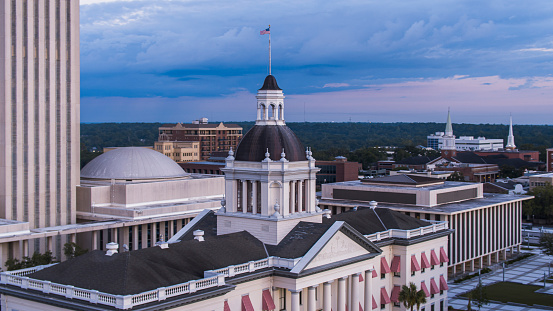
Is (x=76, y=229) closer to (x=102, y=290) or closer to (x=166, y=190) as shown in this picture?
(x=166, y=190)

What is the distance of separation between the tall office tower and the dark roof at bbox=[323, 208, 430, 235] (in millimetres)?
43253

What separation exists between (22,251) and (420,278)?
46378 millimetres

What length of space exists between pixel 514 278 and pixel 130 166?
187 ft

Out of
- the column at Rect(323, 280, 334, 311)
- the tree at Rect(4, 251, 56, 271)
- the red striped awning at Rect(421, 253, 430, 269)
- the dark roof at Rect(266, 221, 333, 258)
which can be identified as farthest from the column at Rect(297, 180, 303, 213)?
the tree at Rect(4, 251, 56, 271)

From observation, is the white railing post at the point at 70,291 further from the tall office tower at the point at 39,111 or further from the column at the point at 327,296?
the tall office tower at the point at 39,111

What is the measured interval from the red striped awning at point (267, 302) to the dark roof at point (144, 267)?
9.92 feet

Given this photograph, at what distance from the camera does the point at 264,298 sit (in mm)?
59188

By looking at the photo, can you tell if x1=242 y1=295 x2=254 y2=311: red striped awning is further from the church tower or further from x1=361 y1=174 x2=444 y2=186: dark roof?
x1=361 y1=174 x2=444 y2=186: dark roof

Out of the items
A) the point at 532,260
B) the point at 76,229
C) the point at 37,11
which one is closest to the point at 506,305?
the point at 532,260

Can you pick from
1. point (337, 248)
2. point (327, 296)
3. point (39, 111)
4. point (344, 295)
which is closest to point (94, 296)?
point (327, 296)

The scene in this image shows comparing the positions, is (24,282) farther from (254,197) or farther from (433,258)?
(433,258)

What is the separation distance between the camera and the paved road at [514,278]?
8729 centimetres

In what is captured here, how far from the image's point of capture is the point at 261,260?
58.9 m

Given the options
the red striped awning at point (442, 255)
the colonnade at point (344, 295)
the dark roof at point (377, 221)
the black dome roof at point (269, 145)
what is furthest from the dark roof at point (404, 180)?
the black dome roof at point (269, 145)
